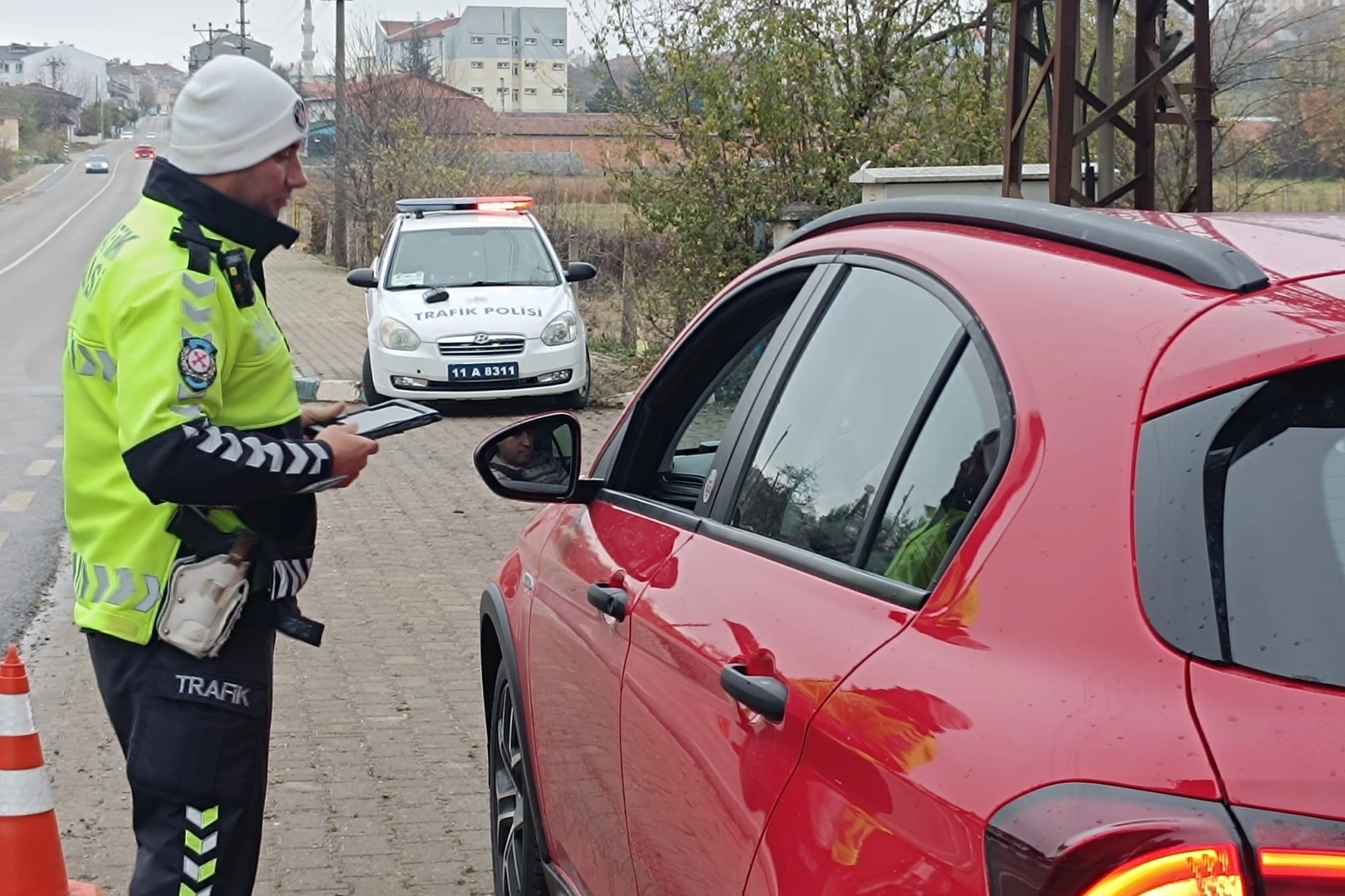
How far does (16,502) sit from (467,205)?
648 cm

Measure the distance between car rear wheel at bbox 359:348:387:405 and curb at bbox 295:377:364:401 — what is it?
0.21m

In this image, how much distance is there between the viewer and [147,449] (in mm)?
2957

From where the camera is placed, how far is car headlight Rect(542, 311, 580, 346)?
14.1 meters

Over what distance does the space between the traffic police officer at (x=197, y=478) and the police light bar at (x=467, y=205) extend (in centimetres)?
1264

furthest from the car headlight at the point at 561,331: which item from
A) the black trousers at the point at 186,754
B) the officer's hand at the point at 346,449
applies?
the black trousers at the point at 186,754

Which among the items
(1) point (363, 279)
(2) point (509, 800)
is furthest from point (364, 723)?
(1) point (363, 279)

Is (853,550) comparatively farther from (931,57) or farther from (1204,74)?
(931,57)

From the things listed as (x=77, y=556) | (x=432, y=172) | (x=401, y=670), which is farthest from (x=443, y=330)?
(x=432, y=172)

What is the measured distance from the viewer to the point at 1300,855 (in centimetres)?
142

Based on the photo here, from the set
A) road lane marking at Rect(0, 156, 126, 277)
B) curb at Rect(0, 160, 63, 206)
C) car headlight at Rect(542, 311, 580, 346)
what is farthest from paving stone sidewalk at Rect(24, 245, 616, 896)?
curb at Rect(0, 160, 63, 206)

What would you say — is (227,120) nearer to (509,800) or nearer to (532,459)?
(532,459)

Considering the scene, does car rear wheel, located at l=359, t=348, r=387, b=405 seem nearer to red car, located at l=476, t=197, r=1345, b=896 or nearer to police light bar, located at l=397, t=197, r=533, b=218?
police light bar, located at l=397, t=197, r=533, b=218

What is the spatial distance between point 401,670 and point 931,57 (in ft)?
30.2

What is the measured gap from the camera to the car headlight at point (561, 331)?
556 inches
